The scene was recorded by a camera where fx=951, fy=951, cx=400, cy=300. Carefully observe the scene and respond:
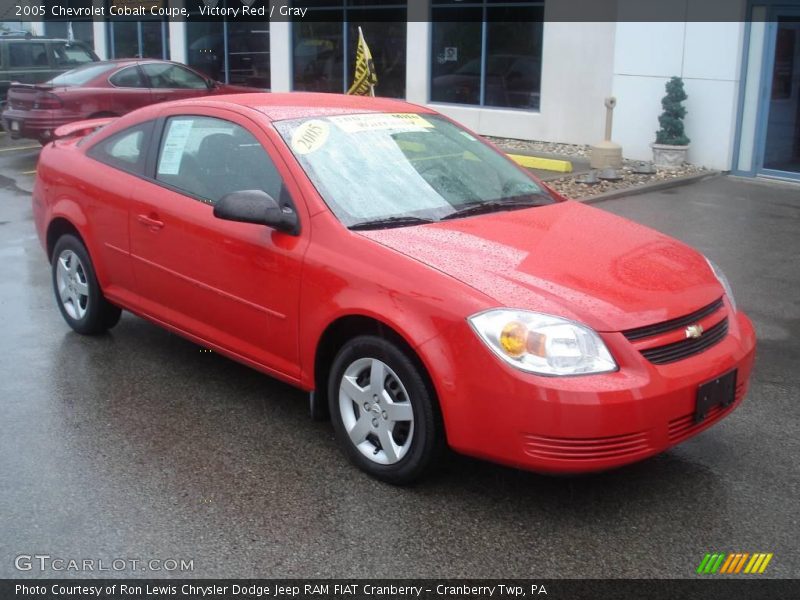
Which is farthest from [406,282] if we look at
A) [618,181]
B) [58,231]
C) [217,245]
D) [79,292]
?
[618,181]

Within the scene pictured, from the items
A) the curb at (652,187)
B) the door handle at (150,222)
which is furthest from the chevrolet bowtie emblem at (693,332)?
the curb at (652,187)

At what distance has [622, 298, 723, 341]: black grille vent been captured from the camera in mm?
3826

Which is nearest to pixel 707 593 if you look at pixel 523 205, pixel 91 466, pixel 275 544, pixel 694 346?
pixel 694 346

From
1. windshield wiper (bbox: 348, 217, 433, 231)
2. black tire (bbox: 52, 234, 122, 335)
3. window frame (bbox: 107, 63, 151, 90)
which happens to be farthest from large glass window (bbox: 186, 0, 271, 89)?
windshield wiper (bbox: 348, 217, 433, 231)

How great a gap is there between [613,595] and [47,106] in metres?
13.3

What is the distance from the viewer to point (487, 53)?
16.3 m

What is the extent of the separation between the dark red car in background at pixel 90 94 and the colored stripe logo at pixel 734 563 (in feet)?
42.9

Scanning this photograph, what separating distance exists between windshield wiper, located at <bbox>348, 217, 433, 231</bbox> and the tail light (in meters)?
11.5

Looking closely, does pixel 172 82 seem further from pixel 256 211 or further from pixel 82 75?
pixel 256 211

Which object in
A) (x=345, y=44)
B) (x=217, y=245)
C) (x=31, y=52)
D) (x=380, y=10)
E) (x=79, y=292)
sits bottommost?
(x=79, y=292)

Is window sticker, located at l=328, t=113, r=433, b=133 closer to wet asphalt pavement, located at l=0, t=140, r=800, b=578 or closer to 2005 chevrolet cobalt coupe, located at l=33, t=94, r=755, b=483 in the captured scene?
2005 chevrolet cobalt coupe, located at l=33, t=94, r=755, b=483

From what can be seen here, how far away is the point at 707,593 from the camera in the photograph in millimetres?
3461

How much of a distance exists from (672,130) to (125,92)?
845 centimetres

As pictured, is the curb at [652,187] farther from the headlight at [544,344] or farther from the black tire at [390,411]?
the headlight at [544,344]
